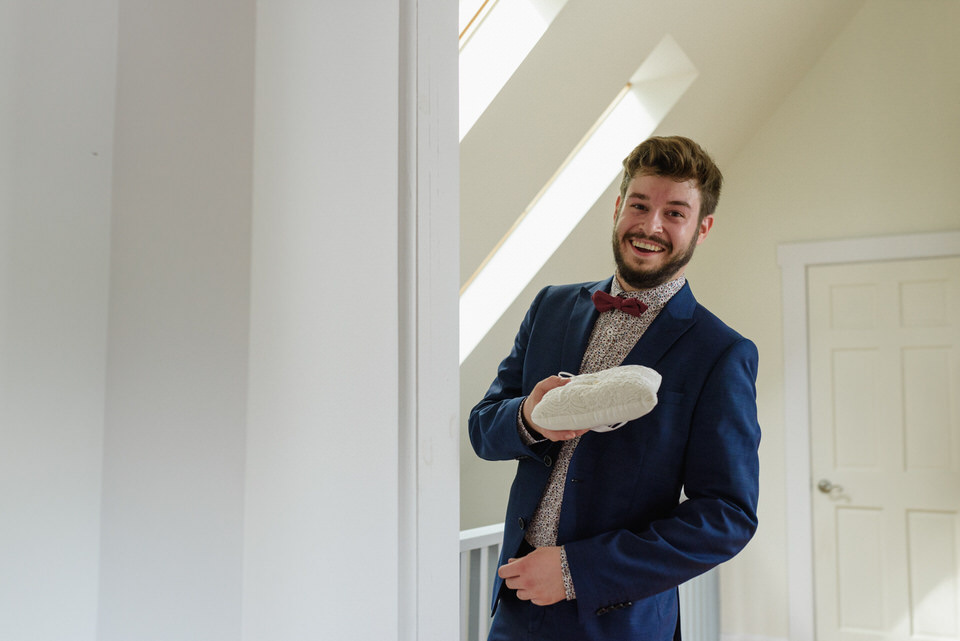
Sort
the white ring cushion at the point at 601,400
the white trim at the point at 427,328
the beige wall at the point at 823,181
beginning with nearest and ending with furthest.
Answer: the white trim at the point at 427,328, the white ring cushion at the point at 601,400, the beige wall at the point at 823,181

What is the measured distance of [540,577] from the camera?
1.20m

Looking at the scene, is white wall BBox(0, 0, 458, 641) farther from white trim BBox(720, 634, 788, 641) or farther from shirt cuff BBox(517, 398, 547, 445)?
white trim BBox(720, 634, 788, 641)

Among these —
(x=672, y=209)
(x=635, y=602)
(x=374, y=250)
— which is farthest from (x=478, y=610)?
(x=374, y=250)

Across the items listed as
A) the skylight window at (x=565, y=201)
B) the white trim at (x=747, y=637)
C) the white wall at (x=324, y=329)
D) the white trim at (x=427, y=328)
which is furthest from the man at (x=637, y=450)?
the white trim at (x=747, y=637)

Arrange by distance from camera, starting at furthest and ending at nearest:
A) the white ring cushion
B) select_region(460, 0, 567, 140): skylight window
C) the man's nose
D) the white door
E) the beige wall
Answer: the beige wall < the white door < select_region(460, 0, 567, 140): skylight window < the man's nose < the white ring cushion

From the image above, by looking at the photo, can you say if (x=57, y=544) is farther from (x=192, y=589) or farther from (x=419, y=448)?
(x=419, y=448)

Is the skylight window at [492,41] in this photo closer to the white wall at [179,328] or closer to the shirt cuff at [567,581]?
the shirt cuff at [567,581]

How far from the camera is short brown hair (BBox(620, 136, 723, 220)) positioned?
1364mm

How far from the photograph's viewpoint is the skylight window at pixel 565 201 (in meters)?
3.10

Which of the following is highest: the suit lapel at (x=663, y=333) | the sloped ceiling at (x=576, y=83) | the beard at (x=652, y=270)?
the sloped ceiling at (x=576, y=83)

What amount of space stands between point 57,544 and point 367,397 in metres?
0.30

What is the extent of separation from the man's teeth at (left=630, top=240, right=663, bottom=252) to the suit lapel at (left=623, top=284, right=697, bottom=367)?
10 cm

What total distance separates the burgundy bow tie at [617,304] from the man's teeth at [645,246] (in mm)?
92

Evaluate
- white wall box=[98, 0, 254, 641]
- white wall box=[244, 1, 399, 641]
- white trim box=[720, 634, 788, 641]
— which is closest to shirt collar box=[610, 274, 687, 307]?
white wall box=[244, 1, 399, 641]
